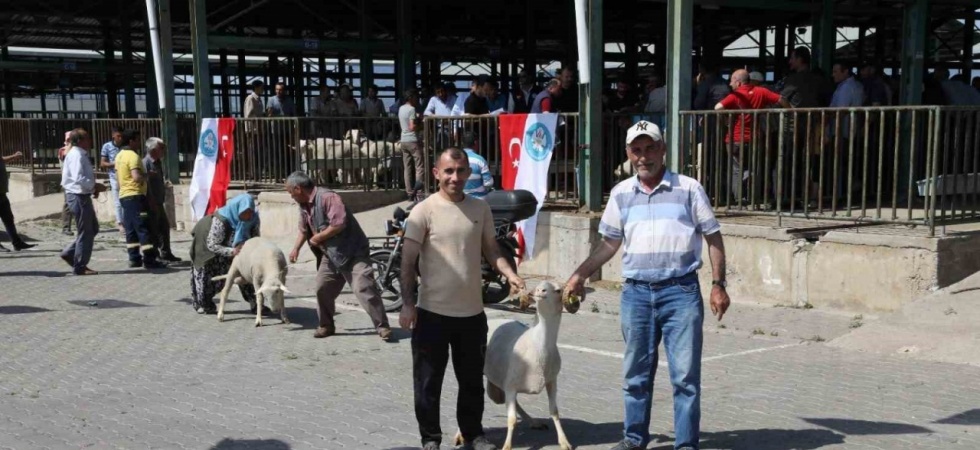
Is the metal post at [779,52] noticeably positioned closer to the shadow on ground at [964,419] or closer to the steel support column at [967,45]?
the steel support column at [967,45]

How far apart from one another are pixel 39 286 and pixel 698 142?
818 centimetres

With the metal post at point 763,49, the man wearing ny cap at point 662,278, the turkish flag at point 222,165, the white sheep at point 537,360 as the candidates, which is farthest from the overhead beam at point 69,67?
the man wearing ny cap at point 662,278

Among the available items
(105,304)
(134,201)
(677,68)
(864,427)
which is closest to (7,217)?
(134,201)

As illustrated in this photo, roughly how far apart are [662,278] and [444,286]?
3.76 ft

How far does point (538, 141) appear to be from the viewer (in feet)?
37.4

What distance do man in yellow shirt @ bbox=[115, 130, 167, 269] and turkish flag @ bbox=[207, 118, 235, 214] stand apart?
245 centimetres

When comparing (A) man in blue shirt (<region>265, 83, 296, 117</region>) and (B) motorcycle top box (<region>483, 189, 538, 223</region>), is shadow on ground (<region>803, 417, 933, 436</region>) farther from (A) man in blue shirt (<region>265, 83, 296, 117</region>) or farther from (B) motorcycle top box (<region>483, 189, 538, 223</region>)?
(A) man in blue shirt (<region>265, 83, 296, 117</region>)

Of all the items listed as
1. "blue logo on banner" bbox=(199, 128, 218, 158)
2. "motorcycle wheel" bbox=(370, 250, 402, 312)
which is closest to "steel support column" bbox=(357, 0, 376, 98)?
"blue logo on banner" bbox=(199, 128, 218, 158)

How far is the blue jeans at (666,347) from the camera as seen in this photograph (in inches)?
197

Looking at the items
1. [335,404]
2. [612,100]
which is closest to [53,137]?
[612,100]

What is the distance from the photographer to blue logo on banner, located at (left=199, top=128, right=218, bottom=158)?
1661 cm

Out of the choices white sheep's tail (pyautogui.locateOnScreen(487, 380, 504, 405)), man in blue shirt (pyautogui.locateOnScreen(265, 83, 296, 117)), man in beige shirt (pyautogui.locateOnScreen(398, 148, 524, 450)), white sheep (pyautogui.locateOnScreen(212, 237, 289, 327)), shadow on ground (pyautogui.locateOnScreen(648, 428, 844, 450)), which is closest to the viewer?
man in beige shirt (pyautogui.locateOnScreen(398, 148, 524, 450))

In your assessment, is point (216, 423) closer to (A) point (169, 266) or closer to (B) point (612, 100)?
(A) point (169, 266)

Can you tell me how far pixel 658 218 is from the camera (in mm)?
5078
